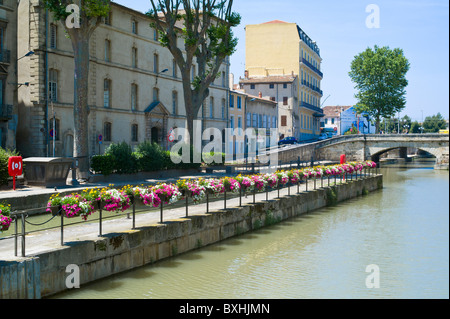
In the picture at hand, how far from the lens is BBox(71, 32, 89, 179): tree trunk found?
2359cm

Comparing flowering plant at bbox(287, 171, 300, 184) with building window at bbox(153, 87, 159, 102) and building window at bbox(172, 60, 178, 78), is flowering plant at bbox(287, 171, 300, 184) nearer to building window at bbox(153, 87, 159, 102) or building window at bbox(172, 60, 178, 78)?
building window at bbox(153, 87, 159, 102)

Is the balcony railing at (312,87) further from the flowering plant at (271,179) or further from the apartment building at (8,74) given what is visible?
the flowering plant at (271,179)

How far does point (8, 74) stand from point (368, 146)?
41.2 meters

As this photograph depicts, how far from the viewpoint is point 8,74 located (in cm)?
2964

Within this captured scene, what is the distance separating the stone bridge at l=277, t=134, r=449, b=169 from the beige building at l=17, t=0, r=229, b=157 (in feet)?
52.7

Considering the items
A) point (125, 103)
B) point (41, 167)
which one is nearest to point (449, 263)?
point (41, 167)

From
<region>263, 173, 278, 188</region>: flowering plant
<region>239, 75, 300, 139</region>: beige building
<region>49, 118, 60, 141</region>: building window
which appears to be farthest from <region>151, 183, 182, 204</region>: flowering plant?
<region>239, 75, 300, 139</region>: beige building

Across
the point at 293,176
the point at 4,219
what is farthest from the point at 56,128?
the point at 4,219

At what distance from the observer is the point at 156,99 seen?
134ft

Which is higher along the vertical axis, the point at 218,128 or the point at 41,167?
the point at 218,128
